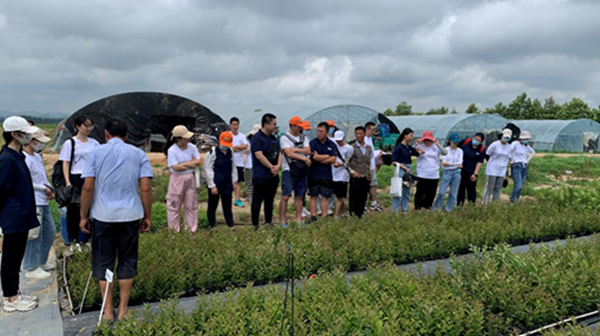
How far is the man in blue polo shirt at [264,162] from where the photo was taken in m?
6.38

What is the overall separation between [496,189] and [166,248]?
704 cm

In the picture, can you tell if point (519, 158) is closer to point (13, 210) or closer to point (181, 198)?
point (181, 198)

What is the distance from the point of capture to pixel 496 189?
8.96 m

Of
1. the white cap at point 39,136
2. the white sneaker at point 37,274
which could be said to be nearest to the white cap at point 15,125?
the white cap at point 39,136

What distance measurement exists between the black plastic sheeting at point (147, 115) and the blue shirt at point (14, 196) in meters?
18.1

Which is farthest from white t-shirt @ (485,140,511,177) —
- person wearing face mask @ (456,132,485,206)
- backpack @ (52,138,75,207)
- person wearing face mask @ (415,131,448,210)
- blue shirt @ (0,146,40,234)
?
blue shirt @ (0,146,40,234)

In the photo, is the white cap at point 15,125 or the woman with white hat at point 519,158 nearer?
the white cap at point 15,125

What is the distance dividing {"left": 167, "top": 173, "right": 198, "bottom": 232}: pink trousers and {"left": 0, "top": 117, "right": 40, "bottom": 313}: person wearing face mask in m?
2.18

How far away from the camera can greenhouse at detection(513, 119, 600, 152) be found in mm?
34500

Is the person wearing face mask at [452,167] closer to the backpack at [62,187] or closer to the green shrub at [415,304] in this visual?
the green shrub at [415,304]

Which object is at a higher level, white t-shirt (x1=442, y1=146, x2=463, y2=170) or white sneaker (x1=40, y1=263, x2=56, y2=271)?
white t-shirt (x1=442, y1=146, x2=463, y2=170)

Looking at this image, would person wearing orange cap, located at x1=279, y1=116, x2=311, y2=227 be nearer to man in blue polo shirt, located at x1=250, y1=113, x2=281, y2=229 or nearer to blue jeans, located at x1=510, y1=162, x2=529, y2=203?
man in blue polo shirt, located at x1=250, y1=113, x2=281, y2=229

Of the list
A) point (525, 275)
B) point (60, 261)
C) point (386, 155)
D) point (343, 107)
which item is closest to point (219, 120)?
point (343, 107)

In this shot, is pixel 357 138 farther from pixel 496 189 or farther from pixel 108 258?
pixel 108 258
